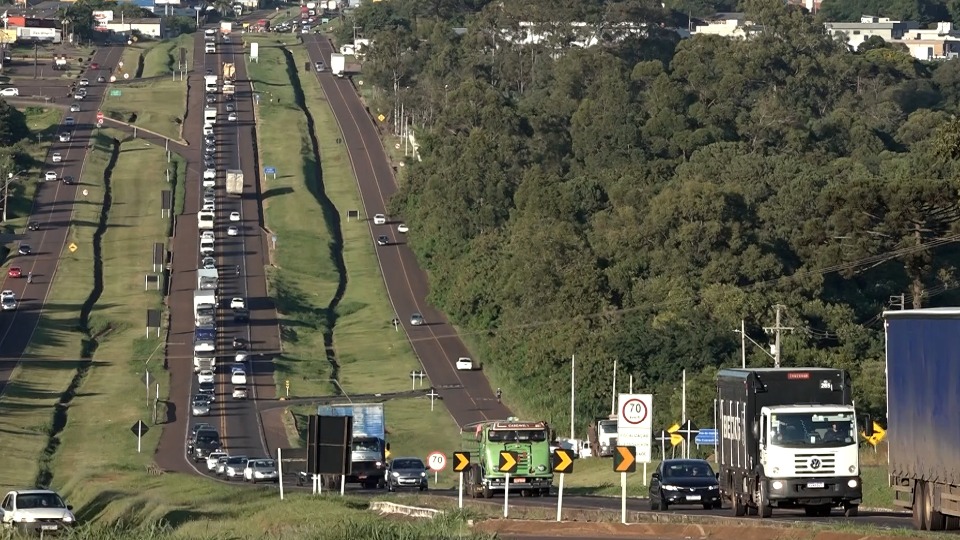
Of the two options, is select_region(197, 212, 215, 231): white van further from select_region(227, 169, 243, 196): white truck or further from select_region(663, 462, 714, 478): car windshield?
select_region(663, 462, 714, 478): car windshield

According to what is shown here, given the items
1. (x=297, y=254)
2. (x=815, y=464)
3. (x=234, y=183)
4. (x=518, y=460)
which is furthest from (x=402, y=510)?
(x=234, y=183)

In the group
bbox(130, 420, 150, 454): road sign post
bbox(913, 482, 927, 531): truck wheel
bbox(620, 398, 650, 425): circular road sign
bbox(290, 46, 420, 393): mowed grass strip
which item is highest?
bbox(290, 46, 420, 393): mowed grass strip

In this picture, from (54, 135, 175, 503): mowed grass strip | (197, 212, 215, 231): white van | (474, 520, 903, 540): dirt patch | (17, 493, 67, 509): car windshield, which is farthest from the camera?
(197, 212, 215, 231): white van

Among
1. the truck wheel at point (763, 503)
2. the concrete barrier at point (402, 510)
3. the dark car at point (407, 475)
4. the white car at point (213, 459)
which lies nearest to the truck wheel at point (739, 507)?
the truck wheel at point (763, 503)

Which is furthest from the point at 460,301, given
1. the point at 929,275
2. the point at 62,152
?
the point at 62,152

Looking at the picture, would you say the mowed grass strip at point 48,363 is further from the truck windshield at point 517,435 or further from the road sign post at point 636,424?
the road sign post at point 636,424

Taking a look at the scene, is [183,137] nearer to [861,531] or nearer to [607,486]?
[607,486]

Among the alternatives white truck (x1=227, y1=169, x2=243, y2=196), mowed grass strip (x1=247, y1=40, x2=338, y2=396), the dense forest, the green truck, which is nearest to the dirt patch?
the green truck
